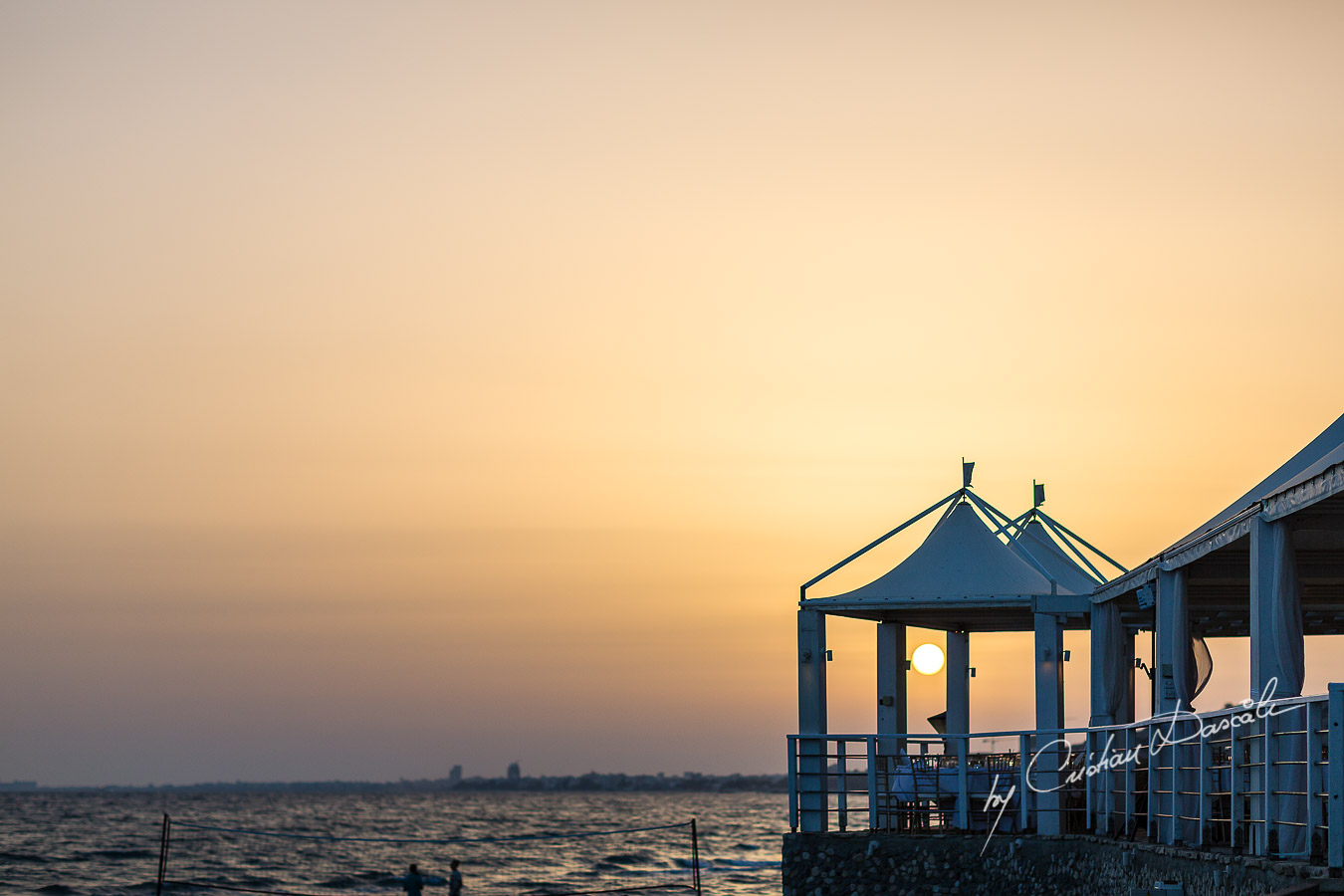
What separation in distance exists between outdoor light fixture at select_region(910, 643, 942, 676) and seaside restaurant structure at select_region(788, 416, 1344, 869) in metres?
0.33

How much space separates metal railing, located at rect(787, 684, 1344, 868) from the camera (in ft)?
28.5

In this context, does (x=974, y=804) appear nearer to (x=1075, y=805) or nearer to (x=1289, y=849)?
(x=1075, y=805)

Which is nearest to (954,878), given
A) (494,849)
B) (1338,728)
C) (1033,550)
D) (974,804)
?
(974,804)

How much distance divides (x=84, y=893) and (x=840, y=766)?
3859 cm

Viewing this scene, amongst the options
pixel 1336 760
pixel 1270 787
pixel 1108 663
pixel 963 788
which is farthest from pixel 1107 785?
pixel 1336 760

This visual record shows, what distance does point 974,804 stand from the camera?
1648 centimetres

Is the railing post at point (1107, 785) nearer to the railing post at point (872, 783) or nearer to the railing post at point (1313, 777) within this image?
the railing post at point (872, 783)

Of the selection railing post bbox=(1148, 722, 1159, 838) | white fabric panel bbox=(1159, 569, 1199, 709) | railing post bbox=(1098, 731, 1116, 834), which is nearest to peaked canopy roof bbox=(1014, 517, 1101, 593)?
railing post bbox=(1098, 731, 1116, 834)

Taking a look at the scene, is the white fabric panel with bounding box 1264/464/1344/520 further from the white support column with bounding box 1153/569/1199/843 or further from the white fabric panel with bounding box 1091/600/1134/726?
the white fabric panel with bounding box 1091/600/1134/726

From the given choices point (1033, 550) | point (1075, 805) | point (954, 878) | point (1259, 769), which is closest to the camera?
point (1259, 769)

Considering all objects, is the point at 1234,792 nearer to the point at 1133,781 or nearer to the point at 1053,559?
the point at 1133,781

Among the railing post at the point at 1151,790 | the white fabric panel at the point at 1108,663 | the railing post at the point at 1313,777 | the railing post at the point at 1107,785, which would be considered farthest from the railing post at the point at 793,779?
the railing post at the point at 1313,777

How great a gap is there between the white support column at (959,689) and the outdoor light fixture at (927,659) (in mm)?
295

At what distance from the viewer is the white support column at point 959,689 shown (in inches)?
755
